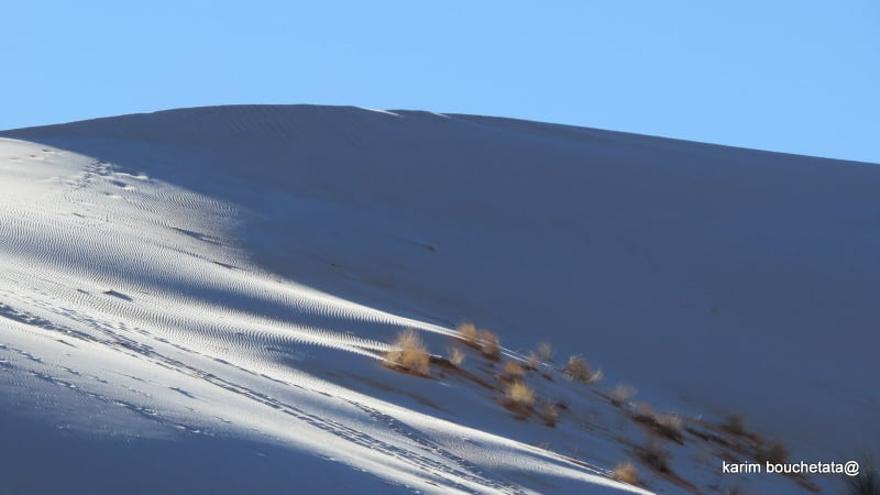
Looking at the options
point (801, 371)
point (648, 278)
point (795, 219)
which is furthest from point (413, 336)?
point (795, 219)

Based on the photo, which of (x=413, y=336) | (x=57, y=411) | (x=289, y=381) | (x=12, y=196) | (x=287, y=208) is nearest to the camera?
(x=57, y=411)

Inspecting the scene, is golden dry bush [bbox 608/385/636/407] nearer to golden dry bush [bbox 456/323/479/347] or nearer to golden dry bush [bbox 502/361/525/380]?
golden dry bush [bbox 502/361/525/380]

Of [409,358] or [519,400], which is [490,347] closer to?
[519,400]

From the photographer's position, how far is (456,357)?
40.1 ft

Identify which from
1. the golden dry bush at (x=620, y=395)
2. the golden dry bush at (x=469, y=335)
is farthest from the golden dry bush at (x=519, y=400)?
the golden dry bush at (x=620, y=395)

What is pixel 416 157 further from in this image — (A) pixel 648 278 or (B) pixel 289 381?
(B) pixel 289 381

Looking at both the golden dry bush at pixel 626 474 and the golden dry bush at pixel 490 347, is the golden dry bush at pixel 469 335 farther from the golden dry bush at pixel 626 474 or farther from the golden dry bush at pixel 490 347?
the golden dry bush at pixel 626 474

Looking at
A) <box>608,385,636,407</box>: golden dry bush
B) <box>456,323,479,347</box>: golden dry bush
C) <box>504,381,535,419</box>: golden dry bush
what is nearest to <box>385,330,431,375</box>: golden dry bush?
<box>504,381,535,419</box>: golden dry bush

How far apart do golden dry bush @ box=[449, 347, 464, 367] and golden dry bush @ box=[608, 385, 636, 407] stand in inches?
61.4

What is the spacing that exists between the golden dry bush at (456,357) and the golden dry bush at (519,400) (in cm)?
55

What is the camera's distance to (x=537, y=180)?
23828 millimetres

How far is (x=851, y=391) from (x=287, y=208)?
6869mm

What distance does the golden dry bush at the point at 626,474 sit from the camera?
34.2 feet

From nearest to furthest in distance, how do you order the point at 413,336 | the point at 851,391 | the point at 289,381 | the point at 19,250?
the point at 289,381
the point at 19,250
the point at 413,336
the point at 851,391
